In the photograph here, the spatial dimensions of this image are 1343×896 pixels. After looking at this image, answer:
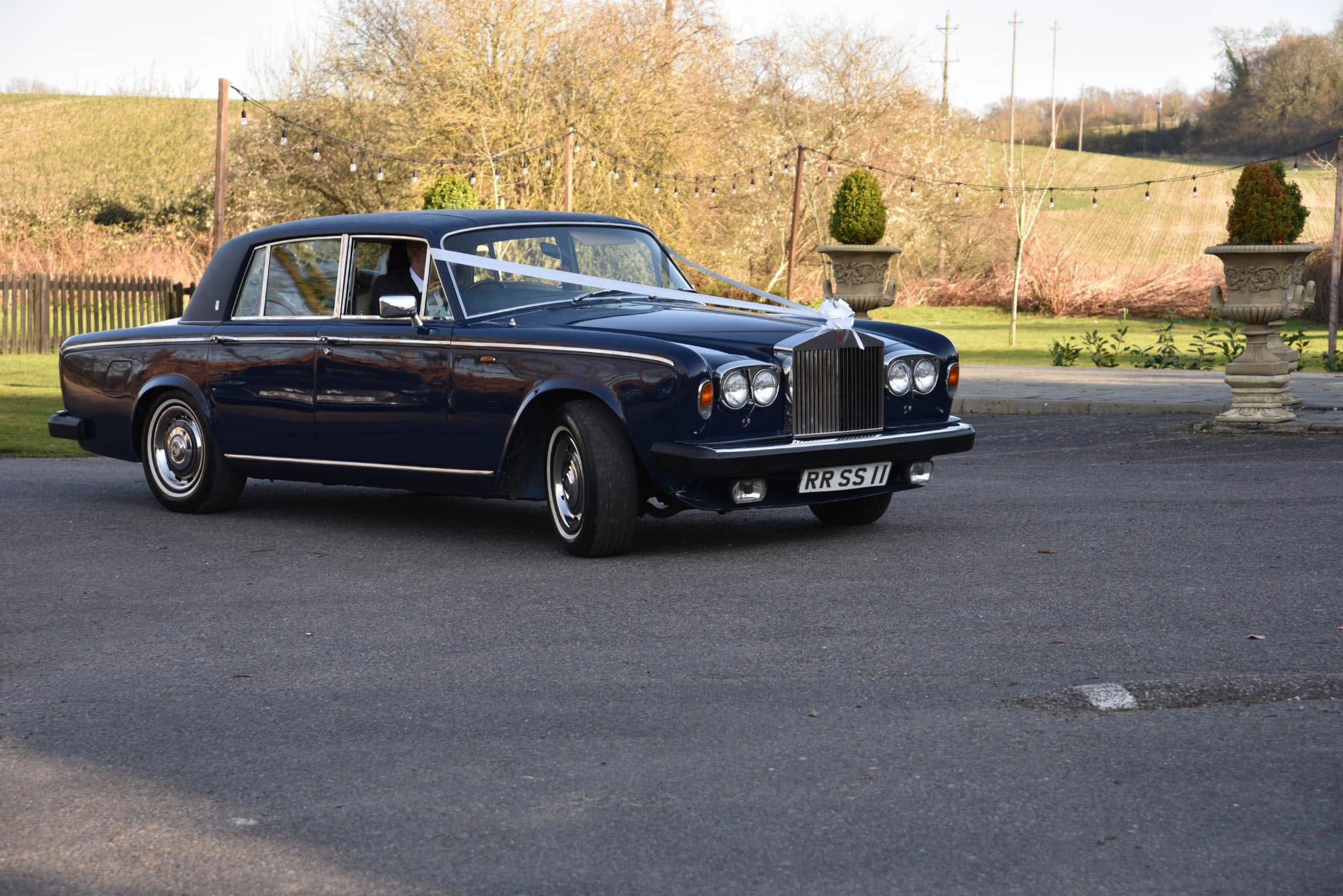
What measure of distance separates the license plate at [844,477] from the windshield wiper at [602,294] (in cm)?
164

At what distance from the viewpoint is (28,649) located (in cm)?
570

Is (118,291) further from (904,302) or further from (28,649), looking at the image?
(904,302)

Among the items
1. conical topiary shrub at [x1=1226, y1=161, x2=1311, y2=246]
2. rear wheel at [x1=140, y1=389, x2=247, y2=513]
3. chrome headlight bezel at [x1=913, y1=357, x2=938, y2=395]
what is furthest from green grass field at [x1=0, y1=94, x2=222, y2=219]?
chrome headlight bezel at [x1=913, y1=357, x2=938, y2=395]

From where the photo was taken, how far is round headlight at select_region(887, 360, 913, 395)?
25.5 ft

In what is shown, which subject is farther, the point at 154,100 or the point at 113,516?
the point at 154,100

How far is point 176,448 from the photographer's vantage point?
9.38 metres

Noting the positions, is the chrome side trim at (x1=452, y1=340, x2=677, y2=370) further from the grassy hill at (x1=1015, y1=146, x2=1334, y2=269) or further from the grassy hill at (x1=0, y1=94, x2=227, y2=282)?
the grassy hill at (x1=1015, y1=146, x2=1334, y2=269)

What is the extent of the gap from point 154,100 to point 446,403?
290 ft

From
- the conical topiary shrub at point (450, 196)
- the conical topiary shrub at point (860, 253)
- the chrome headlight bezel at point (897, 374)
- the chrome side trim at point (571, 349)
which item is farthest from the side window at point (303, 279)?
the conical topiary shrub at point (450, 196)

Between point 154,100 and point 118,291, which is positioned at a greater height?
point 154,100

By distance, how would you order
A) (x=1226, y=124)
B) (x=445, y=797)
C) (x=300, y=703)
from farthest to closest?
1. (x=1226, y=124)
2. (x=300, y=703)
3. (x=445, y=797)

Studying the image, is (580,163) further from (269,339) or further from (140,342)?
(269,339)

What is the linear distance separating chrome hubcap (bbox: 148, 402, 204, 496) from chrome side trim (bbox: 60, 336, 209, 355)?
37 centimetres

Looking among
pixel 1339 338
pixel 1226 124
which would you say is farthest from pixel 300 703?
pixel 1226 124
